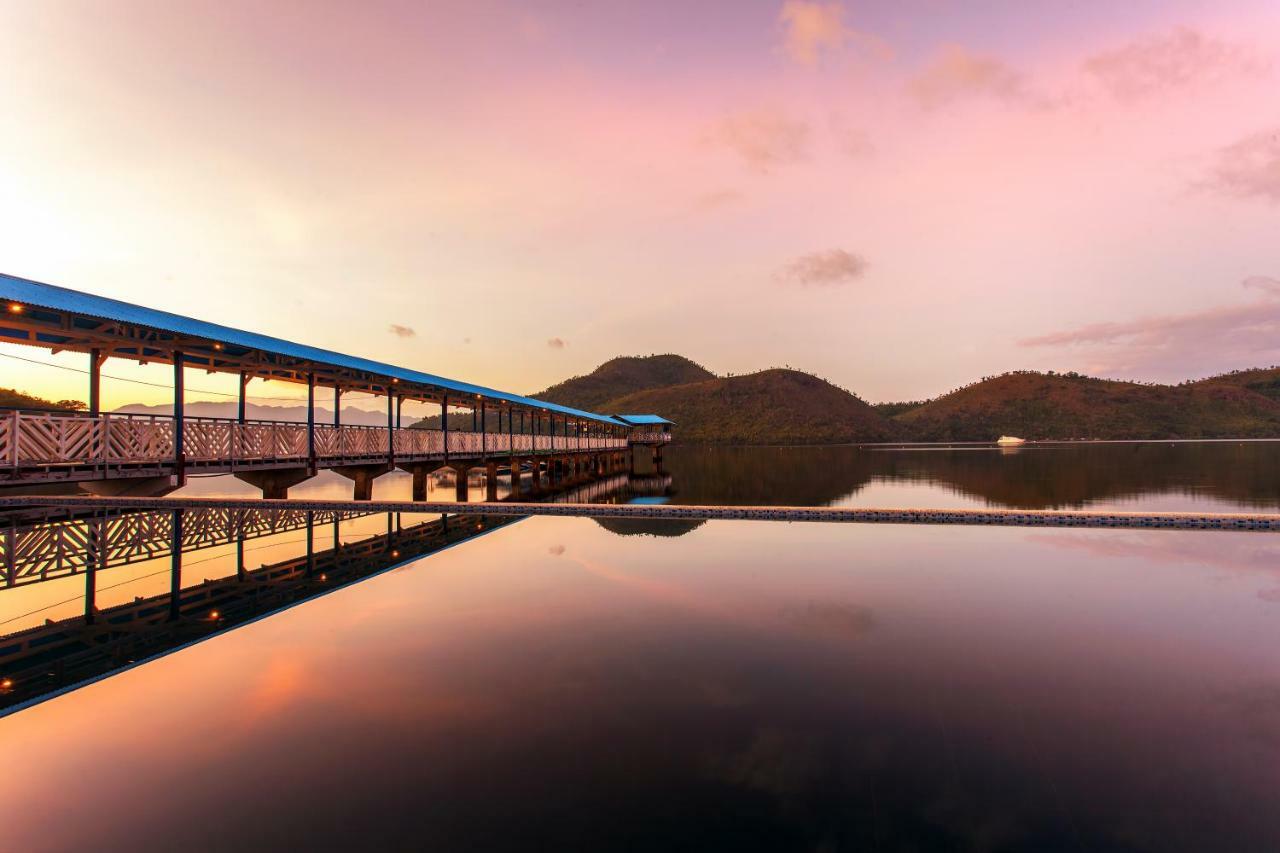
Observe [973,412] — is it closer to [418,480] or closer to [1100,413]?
[1100,413]

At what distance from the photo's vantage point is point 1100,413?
163 metres

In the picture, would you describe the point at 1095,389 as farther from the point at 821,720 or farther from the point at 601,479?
the point at 821,720

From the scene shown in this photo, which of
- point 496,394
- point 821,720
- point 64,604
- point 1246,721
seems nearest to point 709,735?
point 821,720

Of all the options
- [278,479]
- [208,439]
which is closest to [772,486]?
Answer: [278,479]

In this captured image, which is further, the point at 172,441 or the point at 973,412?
the point at 973,412

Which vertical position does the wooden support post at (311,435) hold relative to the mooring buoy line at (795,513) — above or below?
above

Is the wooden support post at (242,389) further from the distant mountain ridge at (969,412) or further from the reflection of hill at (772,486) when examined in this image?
the distant mountain ridge at (969,412)

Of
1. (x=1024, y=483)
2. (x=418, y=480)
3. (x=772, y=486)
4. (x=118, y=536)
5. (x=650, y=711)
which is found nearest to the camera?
(x=650, y=711)

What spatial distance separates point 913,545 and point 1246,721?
863 cm

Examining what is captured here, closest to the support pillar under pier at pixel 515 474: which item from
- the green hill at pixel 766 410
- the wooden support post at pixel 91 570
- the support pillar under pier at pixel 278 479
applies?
the support pillar under pier at pixel 278 479

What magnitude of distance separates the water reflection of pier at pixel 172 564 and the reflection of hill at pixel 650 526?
337 cm

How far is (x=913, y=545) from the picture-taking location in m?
14.7

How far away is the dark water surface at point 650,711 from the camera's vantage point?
14.6 feet

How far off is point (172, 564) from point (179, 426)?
6218 millimetres
